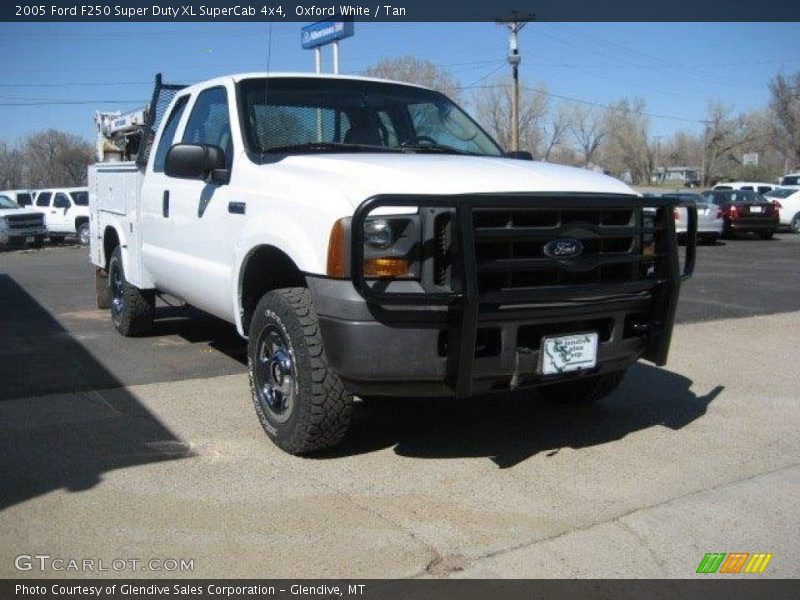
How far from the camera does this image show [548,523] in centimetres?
367

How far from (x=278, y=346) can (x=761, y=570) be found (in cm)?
253

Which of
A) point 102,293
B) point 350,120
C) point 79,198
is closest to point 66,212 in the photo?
point 79,198

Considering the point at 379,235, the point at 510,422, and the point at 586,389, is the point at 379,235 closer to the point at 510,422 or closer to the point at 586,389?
the point at 510,422

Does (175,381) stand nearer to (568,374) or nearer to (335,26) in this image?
(568,374)

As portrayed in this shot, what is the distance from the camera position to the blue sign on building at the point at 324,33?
69.7 feet

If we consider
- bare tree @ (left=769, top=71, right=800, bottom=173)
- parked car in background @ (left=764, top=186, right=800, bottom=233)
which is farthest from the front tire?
bare tree @ (left=769, top=71, right=800, bottom=173)

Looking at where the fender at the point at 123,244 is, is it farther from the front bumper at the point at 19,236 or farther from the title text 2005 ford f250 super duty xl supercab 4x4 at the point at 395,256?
the front bumper at the point at 19,236

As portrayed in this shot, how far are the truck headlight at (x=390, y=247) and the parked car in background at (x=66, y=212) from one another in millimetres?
23413

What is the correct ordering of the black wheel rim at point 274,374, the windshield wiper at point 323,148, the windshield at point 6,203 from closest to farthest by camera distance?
the black wheel rim at point 274,374
the windshield wiper at point 323,148
the windshield at point 6,203

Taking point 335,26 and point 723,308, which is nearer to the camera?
point 723,308

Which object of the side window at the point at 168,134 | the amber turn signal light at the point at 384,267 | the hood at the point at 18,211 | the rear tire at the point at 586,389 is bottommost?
the rear tire at the point at 586,389

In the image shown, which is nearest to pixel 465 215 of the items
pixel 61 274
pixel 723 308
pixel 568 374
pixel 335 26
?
pixel 568 374

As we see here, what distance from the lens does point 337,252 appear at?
3783 millimetres

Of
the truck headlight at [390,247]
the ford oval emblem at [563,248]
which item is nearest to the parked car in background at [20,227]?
the truck headlight at [390,247]
